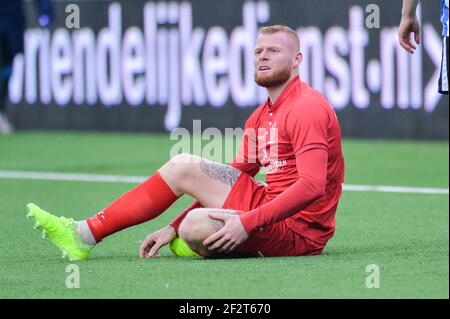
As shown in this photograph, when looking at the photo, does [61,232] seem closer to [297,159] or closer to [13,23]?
[297,159]

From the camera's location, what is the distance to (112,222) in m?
6.51

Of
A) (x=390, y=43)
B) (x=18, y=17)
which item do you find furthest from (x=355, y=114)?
(x=18, y=17)

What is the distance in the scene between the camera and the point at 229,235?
240 inches

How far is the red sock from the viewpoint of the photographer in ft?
21.2

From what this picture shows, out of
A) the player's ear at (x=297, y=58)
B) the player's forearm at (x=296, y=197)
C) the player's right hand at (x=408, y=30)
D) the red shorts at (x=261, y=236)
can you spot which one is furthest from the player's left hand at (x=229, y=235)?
the player's right hand at (x=408, y=30)

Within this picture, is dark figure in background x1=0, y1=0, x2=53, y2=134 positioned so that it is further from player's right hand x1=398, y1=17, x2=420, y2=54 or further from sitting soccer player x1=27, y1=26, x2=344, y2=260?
player's right hand x1=398, y1=17, x2=420, y2=54

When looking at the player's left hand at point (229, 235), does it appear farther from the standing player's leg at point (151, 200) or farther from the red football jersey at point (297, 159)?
the standing player's leg at point (151, 200)

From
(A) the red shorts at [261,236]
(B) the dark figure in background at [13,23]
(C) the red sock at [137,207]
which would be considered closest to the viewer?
(A) the red shorts at [261,236]

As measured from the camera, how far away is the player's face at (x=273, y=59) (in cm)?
644

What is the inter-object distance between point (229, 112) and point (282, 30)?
9285 mm

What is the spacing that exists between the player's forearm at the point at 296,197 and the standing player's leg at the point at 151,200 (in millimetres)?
441

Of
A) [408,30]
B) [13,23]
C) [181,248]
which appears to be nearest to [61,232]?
[181,248]

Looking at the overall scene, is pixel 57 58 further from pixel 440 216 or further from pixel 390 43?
pixel 440 216

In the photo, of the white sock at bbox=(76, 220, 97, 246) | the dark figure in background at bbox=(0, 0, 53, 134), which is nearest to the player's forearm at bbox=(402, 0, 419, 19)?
the white sock at bbox=(76, 220, 97, 246)
